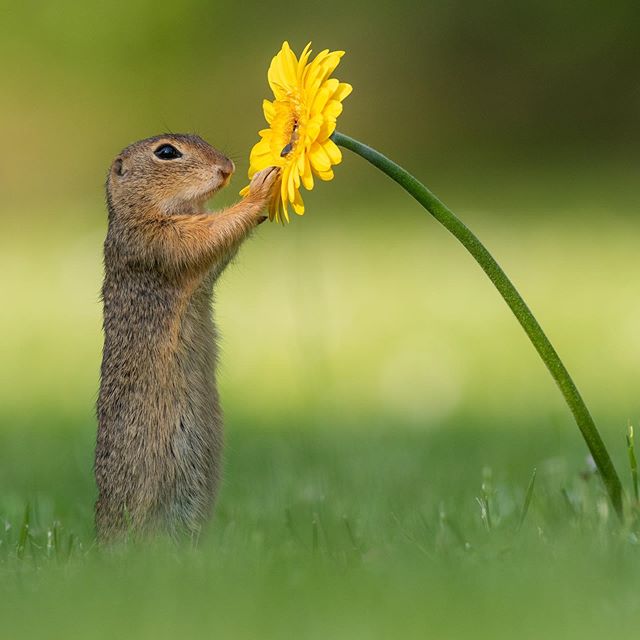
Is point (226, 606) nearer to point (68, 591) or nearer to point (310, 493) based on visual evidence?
point (68, 591)

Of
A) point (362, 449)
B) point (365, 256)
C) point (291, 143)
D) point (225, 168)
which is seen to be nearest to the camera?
point (291, 143)

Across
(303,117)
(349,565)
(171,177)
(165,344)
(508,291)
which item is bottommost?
(349,565)

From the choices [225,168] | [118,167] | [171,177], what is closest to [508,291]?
[225,168]

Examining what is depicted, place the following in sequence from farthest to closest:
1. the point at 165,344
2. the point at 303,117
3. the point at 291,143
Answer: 1. the point at 165,344
2. the point at 291,143
3. the point at 303,117

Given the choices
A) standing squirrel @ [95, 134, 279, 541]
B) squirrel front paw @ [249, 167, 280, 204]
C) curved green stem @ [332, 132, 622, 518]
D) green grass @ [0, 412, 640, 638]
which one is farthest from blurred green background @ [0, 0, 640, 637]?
squirrel front paw @ [249, 167, 280, 204]

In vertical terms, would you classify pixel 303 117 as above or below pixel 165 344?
above

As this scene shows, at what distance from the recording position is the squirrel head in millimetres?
4797

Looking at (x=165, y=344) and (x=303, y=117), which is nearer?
(x=303, y=117)

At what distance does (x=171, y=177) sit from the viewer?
482cm

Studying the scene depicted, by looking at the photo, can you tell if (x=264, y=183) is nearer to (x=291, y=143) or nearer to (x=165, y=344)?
(x=291, y=143)

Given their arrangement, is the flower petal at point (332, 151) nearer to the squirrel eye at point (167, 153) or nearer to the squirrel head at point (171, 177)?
the squirrel head at point (171, 177)

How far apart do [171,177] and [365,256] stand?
8025 millimetres

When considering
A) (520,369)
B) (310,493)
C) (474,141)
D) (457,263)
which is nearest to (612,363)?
(520,369)

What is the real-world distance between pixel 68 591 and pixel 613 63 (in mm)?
19300
